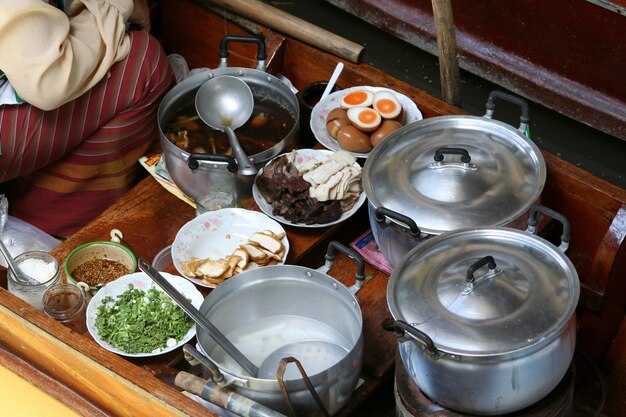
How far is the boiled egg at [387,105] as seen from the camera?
134 inches

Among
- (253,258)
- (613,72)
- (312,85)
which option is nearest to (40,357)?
(253,258)

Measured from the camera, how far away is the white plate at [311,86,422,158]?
3449 millimetres

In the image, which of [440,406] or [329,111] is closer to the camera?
[440,406]

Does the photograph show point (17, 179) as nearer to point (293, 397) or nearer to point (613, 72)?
point (293, 397)

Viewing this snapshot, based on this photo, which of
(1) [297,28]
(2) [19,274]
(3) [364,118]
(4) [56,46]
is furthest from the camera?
(1) [297,28]

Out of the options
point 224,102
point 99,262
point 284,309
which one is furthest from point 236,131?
point 284,309

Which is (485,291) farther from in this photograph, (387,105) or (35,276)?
(35,276)

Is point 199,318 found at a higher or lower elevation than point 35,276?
higher

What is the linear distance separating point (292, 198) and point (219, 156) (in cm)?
28

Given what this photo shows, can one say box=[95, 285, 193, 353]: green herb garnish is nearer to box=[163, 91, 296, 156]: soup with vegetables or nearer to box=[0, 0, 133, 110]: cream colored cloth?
box=[163, 91, 296, 156]: soup with vegetables

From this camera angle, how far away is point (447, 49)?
3424 millimetres

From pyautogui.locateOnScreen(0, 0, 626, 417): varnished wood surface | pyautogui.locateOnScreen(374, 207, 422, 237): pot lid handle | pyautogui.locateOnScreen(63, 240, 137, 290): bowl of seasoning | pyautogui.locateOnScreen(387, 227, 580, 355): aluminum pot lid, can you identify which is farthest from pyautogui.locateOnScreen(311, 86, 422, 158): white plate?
pyautogui.locateOnScreen(387, 227, 580, 355): aluminum pot lid

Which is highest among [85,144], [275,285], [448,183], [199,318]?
[448,183]

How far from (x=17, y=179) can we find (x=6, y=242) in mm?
372
